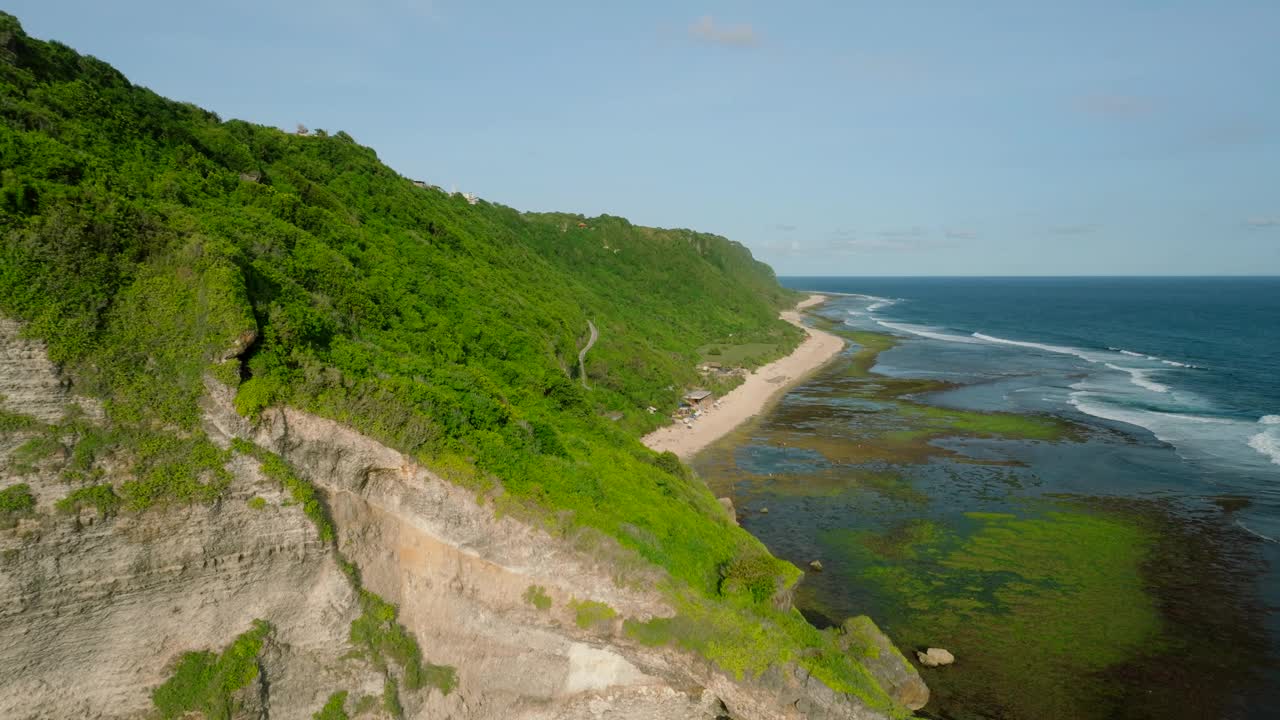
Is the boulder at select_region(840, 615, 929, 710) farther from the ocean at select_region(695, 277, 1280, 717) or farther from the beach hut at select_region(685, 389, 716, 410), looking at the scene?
the beach hut at select_region(685, 389, 716, 410)

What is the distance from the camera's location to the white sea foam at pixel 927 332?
103 m

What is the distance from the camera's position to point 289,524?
16.2 metres

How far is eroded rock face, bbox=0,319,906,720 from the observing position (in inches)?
551

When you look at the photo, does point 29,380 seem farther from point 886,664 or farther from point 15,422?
point 886,664

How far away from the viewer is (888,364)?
78125mm

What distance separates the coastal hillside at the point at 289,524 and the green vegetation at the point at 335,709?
58mm

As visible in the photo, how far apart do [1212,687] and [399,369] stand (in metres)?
27.8

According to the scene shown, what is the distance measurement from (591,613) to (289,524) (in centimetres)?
799

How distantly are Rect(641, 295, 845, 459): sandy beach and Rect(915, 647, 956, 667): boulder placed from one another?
861 inches

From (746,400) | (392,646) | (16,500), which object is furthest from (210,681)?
(746,400)

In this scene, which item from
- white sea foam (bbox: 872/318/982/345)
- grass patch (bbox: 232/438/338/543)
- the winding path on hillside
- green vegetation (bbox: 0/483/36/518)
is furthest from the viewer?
white sea foam (bbox: 872/318/982/345)

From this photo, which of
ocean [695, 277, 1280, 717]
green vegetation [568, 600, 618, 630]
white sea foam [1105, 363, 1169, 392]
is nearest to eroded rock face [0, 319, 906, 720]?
green vegetation [568, 600, 618, 630]

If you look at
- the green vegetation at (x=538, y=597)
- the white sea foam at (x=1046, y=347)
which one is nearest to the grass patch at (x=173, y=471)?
the green vegetation at (x=538, y=597)

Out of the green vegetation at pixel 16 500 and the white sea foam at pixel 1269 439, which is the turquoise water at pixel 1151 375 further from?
the green vegetation at pixel 16 500
